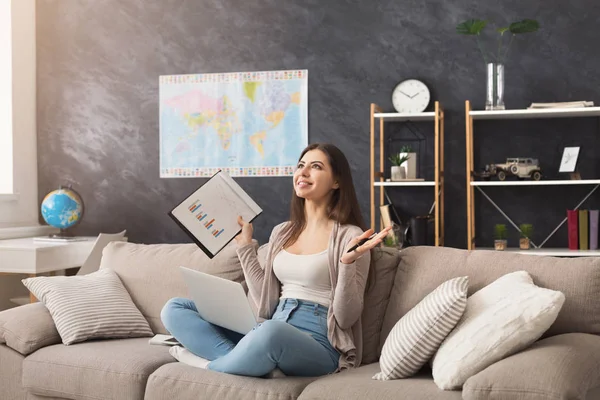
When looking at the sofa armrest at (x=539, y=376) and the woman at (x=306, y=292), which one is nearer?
the sofa armrest at (x=539, y=376)

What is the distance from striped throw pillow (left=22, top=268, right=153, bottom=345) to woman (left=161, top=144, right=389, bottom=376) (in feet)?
1.14

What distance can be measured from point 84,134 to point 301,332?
10.6 ft

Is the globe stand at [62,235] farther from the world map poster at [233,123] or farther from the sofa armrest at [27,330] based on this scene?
the sofa armrest at [27,330]

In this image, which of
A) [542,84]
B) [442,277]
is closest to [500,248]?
[542,84]

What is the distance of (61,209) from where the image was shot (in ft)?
15.6

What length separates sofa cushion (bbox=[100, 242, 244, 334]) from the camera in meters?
3.23

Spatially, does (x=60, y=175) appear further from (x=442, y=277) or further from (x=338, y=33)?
(x=442, y=277)

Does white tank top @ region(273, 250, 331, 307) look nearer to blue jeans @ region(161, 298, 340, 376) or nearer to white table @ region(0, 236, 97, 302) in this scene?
blue jeans @ region(161, 298, 340, 376)

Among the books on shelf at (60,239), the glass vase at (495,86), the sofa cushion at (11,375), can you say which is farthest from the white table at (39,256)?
the glass vase at (495,86)

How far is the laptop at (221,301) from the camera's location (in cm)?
262

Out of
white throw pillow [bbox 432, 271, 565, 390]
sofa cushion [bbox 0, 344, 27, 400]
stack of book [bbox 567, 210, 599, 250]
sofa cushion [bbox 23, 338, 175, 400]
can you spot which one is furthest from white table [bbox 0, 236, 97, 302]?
stack of book [bbox 567, 210, 599, 250]

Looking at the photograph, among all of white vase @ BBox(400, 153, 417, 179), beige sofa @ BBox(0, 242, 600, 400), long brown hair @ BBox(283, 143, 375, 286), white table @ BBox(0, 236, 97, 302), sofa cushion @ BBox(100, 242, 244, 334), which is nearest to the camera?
beige sofa @ BBox(0, 242, 600, 400)

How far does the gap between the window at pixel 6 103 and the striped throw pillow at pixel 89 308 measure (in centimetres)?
210

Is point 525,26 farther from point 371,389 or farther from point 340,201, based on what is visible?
point 371,389
